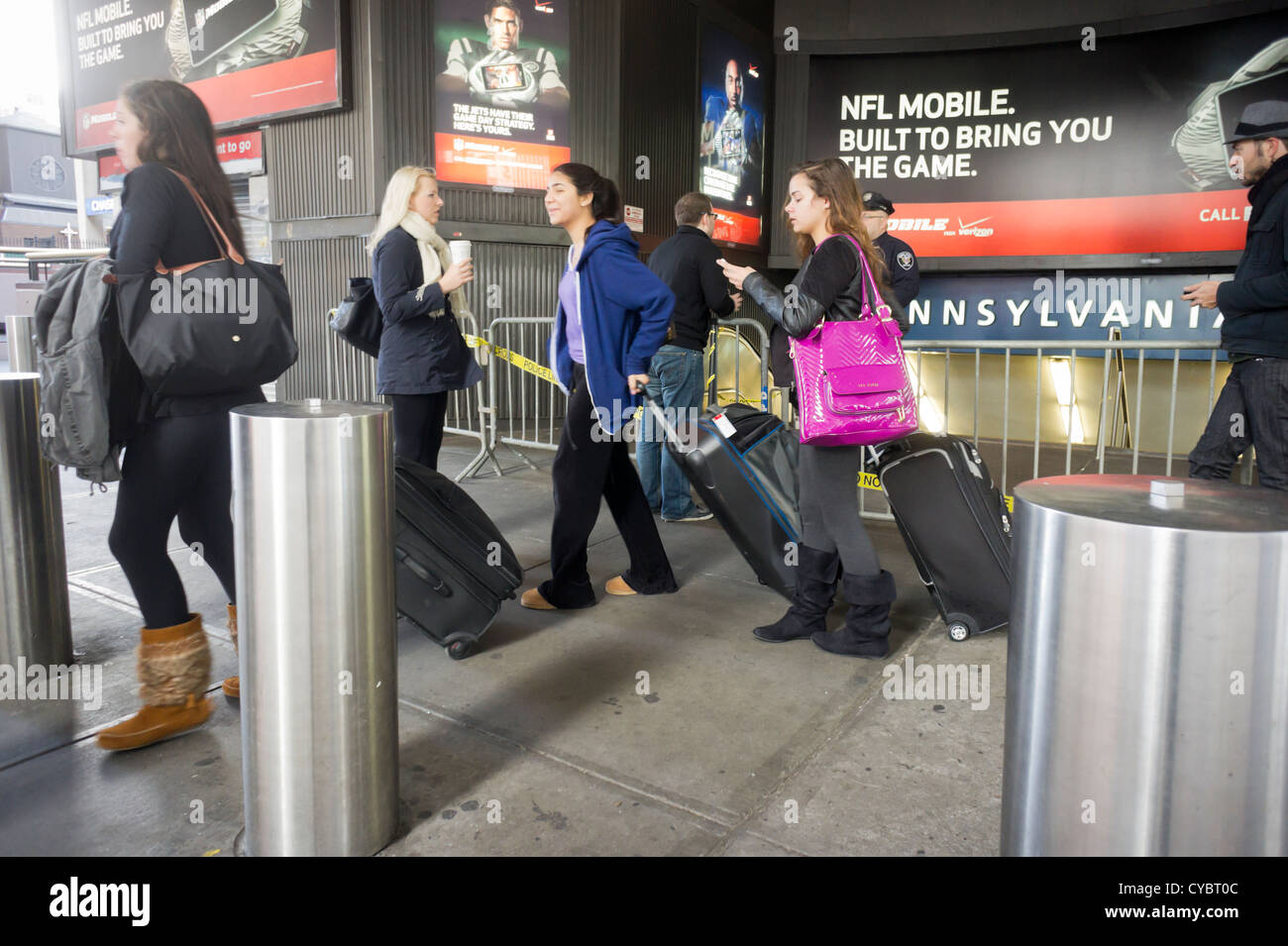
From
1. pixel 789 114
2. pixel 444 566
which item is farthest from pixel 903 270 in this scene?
pixel 789 114

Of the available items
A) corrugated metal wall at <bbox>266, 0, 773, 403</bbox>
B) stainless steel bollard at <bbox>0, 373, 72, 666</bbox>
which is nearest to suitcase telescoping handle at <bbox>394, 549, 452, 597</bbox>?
stainless steel bollard at <bbox>0, 373, 72, 666</bbox>

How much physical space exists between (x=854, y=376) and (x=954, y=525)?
0.87m

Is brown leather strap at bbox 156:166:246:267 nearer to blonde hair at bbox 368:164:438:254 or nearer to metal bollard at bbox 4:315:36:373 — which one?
blonde hair at bbox 368:164:438:254

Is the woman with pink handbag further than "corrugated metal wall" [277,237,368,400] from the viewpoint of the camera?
No

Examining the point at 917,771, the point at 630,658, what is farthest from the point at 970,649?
the point at 630,658

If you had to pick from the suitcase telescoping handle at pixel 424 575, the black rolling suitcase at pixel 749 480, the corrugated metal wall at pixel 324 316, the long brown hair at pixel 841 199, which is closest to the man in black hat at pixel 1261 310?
the long brown hair at pixel 841 199

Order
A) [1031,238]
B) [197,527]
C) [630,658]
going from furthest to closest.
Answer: [1031,238]
[630,658]
[197,527]

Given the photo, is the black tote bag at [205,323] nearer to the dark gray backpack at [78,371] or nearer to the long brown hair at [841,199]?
the dark gray backpack at [78,371]

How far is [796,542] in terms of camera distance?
4.16 m

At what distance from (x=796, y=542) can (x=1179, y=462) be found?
5.89 metres

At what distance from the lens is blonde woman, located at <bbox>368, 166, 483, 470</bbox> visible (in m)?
4.28

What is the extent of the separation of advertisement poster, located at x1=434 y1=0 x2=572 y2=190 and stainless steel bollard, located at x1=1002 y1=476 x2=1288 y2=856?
27.2ft

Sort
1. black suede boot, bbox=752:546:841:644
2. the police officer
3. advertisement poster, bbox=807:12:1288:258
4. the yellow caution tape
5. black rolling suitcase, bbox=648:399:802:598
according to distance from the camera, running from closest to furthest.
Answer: black suede boot, bbox=752:546:841:644
black rolling suitcase, bbox=648:399:802:598
the police officer
the yellow caution tape
advertisement poster, bbox=807:12:1288:258
